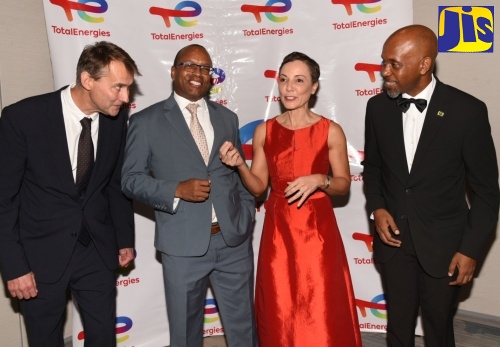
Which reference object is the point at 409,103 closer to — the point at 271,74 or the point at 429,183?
the point at 429,183

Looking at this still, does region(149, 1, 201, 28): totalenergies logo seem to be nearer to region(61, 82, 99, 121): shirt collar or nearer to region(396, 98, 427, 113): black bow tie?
region(61, 82, 99, 121): shirt collar

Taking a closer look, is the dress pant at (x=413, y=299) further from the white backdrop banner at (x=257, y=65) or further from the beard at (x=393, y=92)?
the white backdrop banner at (x=257, y=65)

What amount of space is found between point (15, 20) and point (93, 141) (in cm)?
129

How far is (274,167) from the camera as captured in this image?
3023mm

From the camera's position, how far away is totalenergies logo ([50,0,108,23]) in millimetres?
3451

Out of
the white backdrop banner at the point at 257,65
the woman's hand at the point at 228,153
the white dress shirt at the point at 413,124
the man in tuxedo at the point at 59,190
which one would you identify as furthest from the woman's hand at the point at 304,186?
the white backdrop banner at the point at 257,65

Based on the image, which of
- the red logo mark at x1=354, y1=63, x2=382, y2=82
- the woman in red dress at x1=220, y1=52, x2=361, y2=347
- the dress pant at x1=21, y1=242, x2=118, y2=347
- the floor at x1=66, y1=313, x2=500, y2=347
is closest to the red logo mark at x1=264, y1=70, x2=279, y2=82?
the red logo mark at x1=354, y1=63, x2=382, y2=82

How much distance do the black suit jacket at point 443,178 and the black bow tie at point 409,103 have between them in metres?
0.04

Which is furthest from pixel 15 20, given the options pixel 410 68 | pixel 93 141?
pixel 410 68

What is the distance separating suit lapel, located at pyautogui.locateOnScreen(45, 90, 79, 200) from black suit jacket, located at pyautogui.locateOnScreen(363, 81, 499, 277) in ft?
5.29

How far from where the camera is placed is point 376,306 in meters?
4.09

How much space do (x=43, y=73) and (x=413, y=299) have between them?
274 centimetres

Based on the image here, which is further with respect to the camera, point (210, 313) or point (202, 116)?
point (210, 313)

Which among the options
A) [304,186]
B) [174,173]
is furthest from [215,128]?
[304,186]
